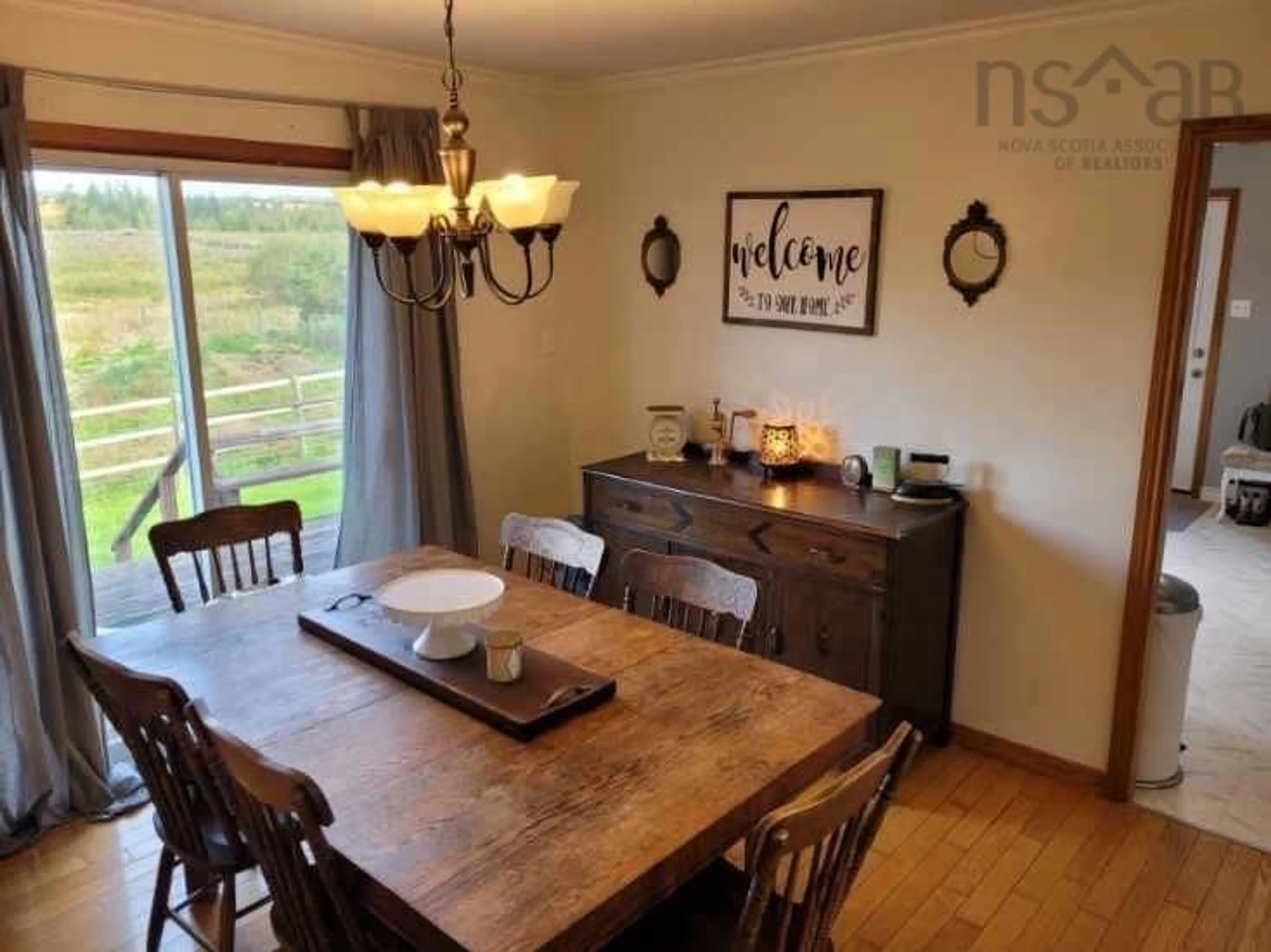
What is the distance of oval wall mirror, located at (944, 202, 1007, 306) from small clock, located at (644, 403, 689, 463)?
1216 mm

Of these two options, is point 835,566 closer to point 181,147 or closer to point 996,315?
point 996,315

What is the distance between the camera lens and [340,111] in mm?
3402

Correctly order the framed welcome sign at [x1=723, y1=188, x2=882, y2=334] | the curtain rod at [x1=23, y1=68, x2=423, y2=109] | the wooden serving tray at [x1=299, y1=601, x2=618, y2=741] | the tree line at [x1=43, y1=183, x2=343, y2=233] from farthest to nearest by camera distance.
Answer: the framed welcome sign at [x1=723, y1=188, x2=882, y2=334] → the tree line at [x1=43, y1=183, x2=343, y2=233] → the curtain rod at [x1=23, y1=68, x2=423, y2=109] → the wooden serving tray at [x1=299, y1=601, x2=618, y2=741]

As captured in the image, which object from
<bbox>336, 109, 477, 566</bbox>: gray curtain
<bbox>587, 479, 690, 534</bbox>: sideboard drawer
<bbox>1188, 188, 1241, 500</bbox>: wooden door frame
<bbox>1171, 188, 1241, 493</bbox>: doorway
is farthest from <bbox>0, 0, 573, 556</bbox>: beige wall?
<bbox>1188, 188, 1241, 500</bbox>: wooden door frame

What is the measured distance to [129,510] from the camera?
10.6ft

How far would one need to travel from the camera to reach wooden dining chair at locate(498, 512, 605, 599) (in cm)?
276

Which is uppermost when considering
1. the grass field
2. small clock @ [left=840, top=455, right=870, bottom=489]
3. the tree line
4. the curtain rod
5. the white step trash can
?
the curtain rod

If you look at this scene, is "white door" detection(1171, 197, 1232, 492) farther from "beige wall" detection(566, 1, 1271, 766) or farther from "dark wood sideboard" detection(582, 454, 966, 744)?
"dark wood sideboard" detection(582, 454, 966, 744)

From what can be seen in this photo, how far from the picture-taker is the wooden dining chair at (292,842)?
1421 millimetres

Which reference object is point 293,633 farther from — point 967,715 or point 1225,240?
point 1225,240

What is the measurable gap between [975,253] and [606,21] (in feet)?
4.66

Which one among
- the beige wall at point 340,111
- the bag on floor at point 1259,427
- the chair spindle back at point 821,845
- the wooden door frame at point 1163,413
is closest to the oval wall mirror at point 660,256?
the beige wall at point 340,111

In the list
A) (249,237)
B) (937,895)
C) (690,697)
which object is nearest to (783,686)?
(690,697)

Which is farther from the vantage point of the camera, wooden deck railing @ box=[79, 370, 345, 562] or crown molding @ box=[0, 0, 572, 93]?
wooden deck railing @ box=[79, 370, 345, 562]
